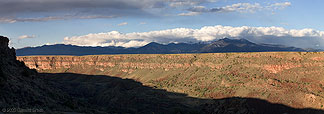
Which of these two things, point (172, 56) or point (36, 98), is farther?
point (172, 56)

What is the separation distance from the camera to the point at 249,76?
121 m

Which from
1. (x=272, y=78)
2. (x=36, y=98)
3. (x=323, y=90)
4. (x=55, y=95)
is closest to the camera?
(x=36, y=98)

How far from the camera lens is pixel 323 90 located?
9556 cm

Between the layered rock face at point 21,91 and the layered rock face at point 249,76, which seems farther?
the layered rock face at point 249,76

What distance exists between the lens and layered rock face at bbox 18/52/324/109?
9856 centimetres

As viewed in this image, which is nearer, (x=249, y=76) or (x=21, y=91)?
(x=21, y=91)

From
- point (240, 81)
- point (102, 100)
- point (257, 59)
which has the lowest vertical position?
point (102, 100)

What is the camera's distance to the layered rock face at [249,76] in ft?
323

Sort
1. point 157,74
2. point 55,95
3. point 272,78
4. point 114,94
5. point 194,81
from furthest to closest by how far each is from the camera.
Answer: point 157,74 < point 194,81 < point 114,94 < point 272,78 < point 55,95

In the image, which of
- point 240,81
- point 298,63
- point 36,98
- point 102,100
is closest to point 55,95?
point 36,98

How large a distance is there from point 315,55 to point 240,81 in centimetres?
2727

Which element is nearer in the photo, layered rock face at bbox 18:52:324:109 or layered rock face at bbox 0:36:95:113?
layered rock face at bbox 0:36:95:113

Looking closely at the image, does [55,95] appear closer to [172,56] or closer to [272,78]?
[272,78]

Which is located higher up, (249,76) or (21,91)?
(21,91)
